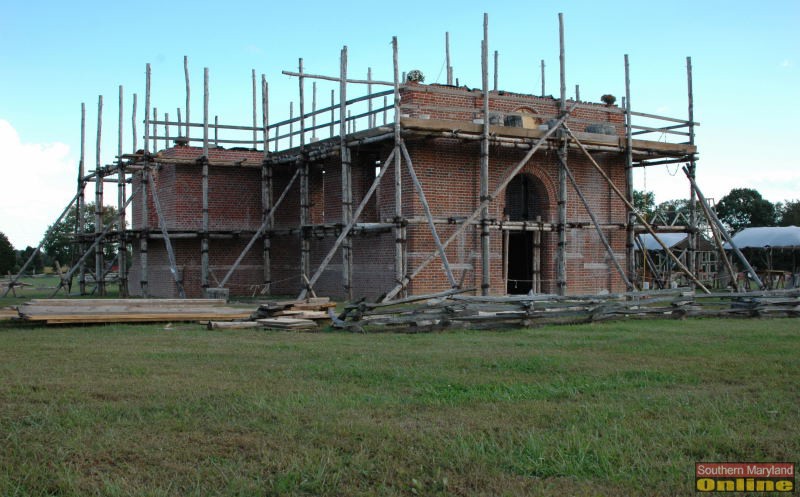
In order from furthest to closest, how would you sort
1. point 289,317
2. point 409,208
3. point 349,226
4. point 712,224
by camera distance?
point 712,224 < point 409,208 < point 349,226 < point 289,317

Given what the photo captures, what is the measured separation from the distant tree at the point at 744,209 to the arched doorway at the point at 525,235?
44930 mm

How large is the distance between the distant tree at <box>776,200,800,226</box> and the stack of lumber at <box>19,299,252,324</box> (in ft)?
172

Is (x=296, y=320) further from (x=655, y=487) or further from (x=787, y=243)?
(x=787, y=243)

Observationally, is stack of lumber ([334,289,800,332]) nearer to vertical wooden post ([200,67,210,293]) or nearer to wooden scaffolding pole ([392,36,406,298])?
wooden scaffolding pole ([392,36,406,298])

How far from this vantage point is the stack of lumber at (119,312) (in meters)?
14.2

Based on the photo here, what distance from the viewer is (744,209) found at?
63.2 metres

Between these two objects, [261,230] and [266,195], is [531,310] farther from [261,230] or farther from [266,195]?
[266,195]

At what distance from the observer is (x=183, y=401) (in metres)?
7.32

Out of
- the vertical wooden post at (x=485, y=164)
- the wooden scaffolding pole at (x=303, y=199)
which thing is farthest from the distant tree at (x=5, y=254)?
the vertical wooden post at (x=485, y=164)

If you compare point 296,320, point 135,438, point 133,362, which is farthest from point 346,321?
point 135,438

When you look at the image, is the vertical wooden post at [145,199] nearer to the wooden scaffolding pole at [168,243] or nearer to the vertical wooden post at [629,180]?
the wooden scaffolding pole at [168,243]

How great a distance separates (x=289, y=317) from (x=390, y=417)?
7.76 m

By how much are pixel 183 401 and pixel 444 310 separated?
6.68m

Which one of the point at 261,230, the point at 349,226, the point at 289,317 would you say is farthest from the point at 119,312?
the point at 261,230
